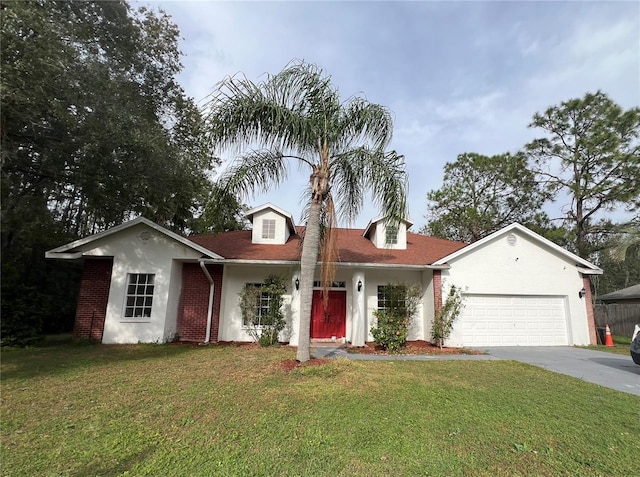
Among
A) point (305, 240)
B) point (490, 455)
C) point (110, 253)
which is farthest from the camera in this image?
point (110, 253)

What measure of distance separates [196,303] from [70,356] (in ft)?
12.6

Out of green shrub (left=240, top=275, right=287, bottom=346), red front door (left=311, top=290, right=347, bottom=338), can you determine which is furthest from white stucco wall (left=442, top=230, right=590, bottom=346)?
green shrub (left=240, top=275, right=287, bottom=346)

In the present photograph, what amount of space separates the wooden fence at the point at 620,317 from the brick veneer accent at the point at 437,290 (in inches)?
522

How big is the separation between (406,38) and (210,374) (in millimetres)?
10544

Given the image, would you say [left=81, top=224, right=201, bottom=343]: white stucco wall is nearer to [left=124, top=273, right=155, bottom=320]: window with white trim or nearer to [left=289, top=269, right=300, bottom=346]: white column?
[left=124, top=273, right=155, bottom=320]: window with white trim

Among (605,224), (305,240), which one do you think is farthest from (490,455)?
(605,224)

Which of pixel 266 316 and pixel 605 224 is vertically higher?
pixel 605 224

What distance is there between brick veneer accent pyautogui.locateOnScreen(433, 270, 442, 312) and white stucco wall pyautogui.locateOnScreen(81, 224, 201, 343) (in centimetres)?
870

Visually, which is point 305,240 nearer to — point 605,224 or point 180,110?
point 180,110

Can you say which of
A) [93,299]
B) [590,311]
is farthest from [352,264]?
[590,311]

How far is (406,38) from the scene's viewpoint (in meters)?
9.71

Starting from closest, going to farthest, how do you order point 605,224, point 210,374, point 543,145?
point 210,374 → point 605,224 → point 543,145

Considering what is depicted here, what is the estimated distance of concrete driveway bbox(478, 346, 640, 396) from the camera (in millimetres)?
7176

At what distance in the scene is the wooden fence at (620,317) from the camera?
1822 centimetres
